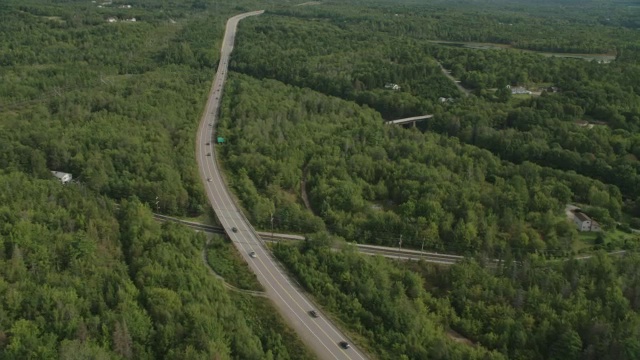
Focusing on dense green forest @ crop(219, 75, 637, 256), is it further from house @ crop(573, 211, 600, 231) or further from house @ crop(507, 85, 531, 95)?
house @ crop(507, 85, 531, 95)

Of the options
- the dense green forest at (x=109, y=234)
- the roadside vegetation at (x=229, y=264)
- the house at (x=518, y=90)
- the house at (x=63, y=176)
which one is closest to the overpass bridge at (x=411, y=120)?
the house at (x=518, y=90)

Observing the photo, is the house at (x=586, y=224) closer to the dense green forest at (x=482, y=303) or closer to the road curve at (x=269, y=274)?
the dense green forest at (x=482, y=303)

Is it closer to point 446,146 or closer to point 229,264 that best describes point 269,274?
point 229,264

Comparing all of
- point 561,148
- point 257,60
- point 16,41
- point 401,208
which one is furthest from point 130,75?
point 561,148

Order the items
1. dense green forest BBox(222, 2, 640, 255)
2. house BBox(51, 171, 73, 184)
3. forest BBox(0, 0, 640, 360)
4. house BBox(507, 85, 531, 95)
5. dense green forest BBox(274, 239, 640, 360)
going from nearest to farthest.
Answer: dense green forest BBox(274, 239, 640, 360) → forest BBox(0, 0, 640, 360) → dense green forest BBox(222, 2, 640, 255) → house BBox(51, 171, 73, 184) → house BBox(507, 85, 531, 95)

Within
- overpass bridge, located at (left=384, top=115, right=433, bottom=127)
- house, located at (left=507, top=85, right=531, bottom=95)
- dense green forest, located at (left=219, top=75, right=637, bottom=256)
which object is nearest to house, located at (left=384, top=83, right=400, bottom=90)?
overpass bridge, located at (left=384, top=115, right=433, bottom=127)
